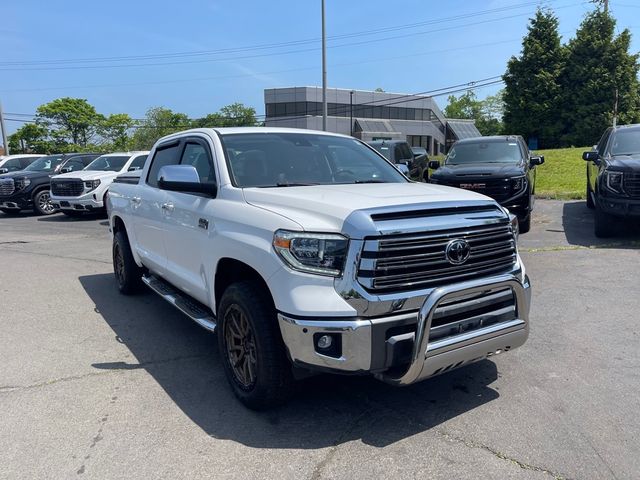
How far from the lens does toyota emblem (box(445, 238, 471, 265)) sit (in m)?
3.09

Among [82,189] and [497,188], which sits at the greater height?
[497,188]

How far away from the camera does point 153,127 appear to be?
7275 centimetres

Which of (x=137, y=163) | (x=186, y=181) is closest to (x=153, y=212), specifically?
(x=186, y=181)

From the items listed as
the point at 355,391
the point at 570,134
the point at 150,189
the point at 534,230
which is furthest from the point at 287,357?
the point at 570,134

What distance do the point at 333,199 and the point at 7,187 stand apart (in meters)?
16.2

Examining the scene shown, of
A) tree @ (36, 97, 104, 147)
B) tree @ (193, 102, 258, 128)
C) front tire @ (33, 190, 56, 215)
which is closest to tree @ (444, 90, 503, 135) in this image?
tree @ (193, 102, 258, 128)

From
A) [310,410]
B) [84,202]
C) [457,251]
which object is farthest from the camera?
[84,202]

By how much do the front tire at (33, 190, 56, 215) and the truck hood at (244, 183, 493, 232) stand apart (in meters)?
15.2

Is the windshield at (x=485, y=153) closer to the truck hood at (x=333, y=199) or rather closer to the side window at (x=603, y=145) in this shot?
the side window at (x=603, y=145)

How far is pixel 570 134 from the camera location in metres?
33.2

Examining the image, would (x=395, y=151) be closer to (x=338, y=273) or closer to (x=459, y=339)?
(x=459, y=339)

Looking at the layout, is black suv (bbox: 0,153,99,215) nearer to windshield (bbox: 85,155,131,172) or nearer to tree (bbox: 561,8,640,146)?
windshield (bbox: 85,155,131,172)

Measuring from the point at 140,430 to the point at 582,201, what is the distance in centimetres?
1366

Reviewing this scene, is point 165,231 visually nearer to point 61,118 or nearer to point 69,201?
point 69,201
